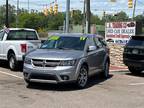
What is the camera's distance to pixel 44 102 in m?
A: 9.84

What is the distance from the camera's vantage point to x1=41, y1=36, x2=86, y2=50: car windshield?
13.0 meters

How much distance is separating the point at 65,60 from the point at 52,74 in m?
0.54

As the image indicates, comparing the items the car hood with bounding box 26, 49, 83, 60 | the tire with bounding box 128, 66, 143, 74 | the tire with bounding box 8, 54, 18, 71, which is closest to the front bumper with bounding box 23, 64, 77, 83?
the car hood with bounding box 26, 49, 83, 60

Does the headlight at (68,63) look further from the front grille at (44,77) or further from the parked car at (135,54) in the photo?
the parked car at (135,54)

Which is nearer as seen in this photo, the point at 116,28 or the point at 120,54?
the point at 120,54

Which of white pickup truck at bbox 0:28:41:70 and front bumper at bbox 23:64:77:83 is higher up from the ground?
white pickup truck at bbox 0:28:41:70

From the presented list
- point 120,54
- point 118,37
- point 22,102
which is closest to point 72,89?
point 22,102

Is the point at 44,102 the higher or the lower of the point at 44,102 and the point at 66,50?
the lower

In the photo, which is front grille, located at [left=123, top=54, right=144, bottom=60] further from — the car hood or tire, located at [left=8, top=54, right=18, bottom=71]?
tire, located at [left=8, top=54, right=18, bottom=71]

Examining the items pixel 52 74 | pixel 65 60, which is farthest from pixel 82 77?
pixel 52 74

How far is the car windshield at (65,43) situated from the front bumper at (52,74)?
132 centimetres

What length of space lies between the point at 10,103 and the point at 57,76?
2.23 m

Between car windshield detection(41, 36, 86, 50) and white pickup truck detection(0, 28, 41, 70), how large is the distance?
2938mm

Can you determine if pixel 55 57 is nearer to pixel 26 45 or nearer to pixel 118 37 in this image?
pixel 26 45
